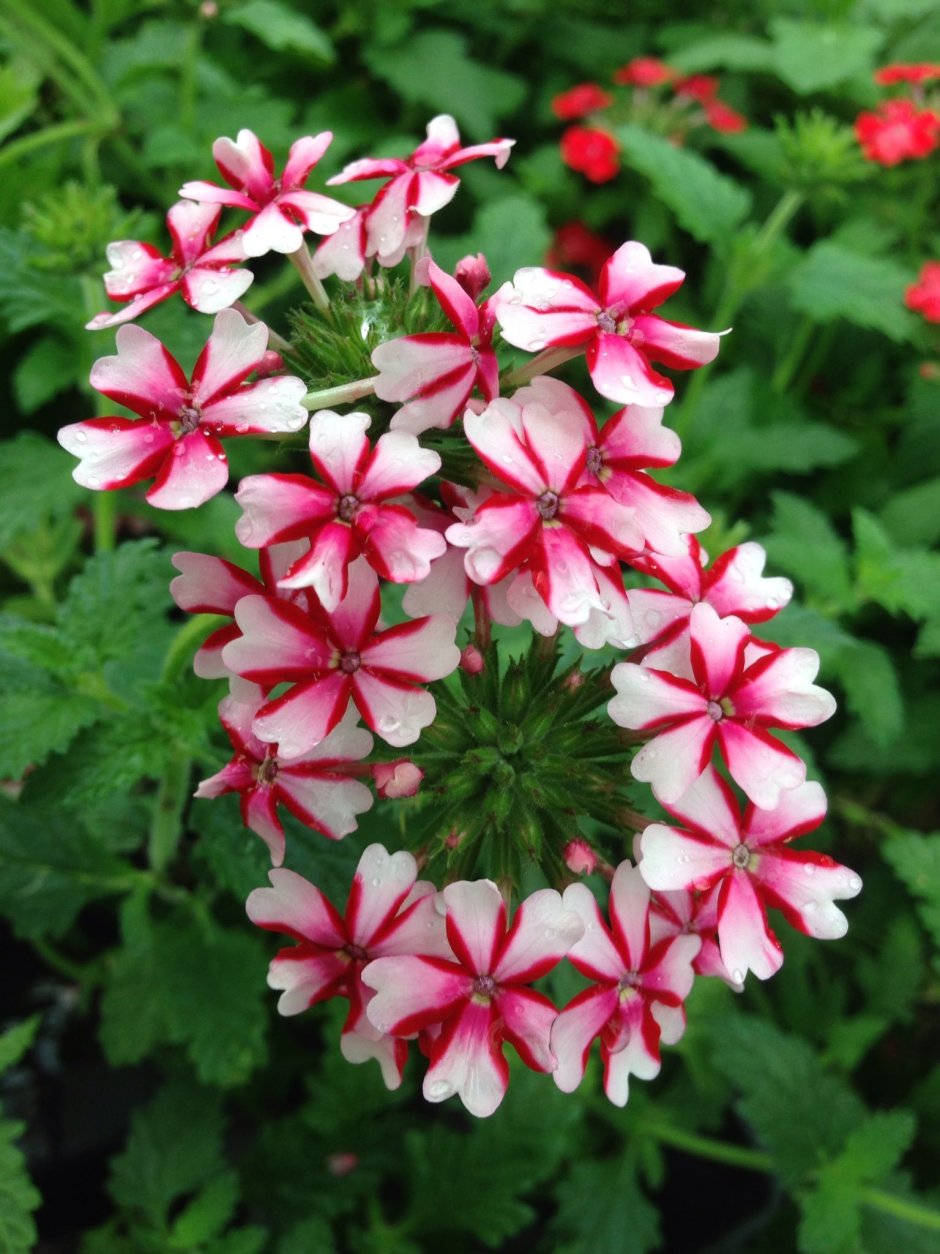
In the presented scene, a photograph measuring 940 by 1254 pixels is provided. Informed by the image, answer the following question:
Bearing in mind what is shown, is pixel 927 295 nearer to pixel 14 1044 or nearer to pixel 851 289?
pixel 851 289

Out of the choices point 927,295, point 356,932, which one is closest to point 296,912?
point 356,932

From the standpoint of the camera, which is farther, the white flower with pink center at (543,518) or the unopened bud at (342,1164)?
the unopened bud at (342,1164)

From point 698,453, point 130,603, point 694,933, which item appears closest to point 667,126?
point 698,453

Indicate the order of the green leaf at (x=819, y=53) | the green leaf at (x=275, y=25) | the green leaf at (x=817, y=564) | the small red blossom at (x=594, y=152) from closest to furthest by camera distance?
1. the green leaf at (x=817, y=564)
2. the green leaf at (x=275, y=25)
3. the green leaf at (x=819, y=53)
4. the small red blossom at (x=594, y=152)

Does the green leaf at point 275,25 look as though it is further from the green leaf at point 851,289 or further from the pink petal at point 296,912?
the pink petal at point 296,912

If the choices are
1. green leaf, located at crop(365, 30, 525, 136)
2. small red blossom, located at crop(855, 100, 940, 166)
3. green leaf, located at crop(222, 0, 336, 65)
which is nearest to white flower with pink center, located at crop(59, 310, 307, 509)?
green leaf, located at crop(222, 0, 336, 65)

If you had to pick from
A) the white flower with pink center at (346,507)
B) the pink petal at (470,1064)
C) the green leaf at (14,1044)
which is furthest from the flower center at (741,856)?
the green leaf at (14,1044)

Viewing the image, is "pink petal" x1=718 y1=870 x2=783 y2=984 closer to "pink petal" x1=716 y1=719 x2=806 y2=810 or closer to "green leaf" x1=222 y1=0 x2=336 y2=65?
"pink petal" x1=716 y1=719 x2=806 y2=810
